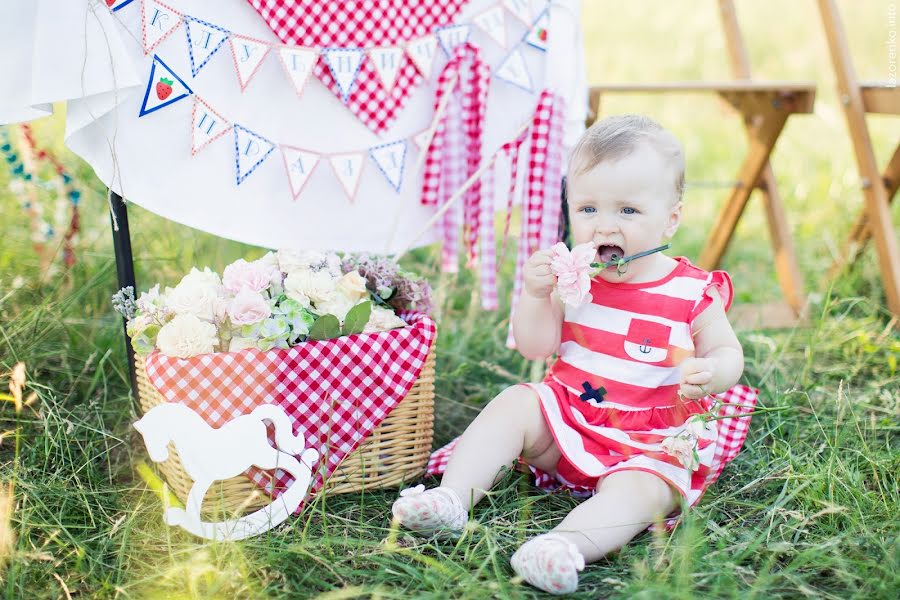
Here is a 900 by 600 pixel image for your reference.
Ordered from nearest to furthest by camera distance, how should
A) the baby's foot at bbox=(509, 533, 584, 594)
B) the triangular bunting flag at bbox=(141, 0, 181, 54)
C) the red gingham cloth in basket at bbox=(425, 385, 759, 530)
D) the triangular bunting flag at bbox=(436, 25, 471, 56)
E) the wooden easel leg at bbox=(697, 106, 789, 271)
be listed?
the baby's foot at bbox=(509, 533, 584, 594) → the triangular bunting flag at bbox=(141, 0, 181, 54) → the red gingham cloth in basket at bbox=(425, 385, 759, 530) → the triangular bunting flag at bbox=(436, 25, 471, 56) → the wooden easel leg at bbox=(697, 106, 789, 271)

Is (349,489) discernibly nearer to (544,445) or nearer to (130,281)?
(544,445)

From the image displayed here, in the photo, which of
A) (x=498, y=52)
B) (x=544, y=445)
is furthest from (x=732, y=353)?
(x=498, y=52)

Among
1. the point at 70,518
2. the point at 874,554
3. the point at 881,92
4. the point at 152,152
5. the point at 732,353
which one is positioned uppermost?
the point at 881,92

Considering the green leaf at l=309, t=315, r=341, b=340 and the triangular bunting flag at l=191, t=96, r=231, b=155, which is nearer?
the green leaf at l=309, t=315, r=341, b=340

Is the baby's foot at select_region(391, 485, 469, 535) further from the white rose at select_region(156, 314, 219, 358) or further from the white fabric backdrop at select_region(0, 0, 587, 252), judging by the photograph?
the white fabric backdrop at select_region(0, 0, 587, 252)

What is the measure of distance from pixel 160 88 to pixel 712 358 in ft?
3.97

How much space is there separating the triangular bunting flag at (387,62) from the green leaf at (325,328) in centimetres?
63

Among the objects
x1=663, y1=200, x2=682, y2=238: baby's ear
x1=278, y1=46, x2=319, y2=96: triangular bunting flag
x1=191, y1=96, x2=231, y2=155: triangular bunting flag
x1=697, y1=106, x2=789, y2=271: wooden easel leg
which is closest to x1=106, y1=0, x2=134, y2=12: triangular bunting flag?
x1=191, y1=96, x2=231, y2=155: triangular bunting flag

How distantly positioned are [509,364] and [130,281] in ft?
3.43

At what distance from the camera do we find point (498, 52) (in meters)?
2.16

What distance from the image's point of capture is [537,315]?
1.80 metres

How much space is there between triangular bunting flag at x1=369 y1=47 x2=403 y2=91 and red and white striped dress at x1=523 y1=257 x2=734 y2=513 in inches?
26.8

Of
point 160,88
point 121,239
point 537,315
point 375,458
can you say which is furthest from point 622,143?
point 121,239

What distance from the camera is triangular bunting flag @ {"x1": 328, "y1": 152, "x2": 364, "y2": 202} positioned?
2.04m
